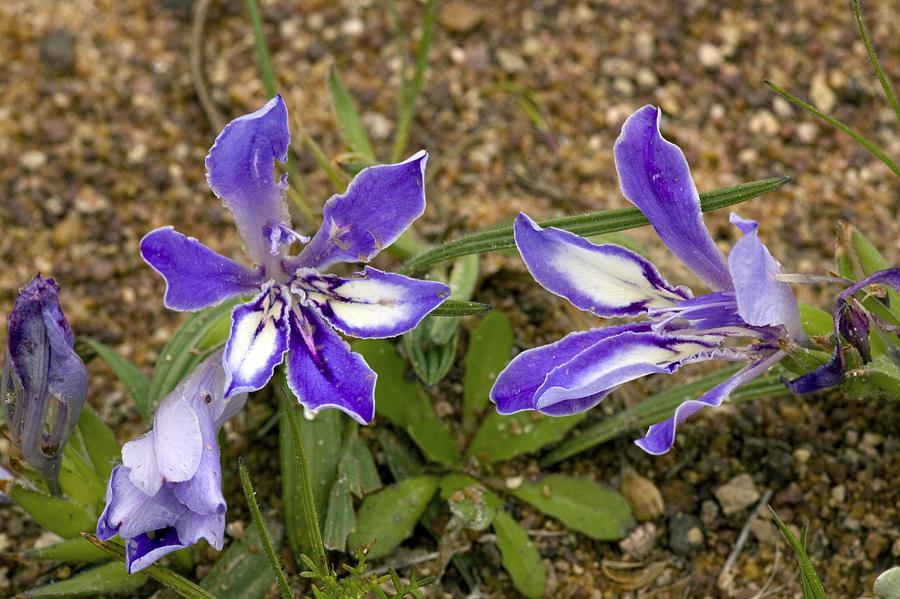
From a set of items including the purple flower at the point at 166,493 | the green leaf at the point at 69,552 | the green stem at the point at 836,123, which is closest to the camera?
the purple flower at the point at 166,493

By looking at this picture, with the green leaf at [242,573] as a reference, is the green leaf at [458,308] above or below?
above

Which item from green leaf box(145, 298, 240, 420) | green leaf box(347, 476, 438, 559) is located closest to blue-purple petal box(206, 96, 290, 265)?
green leaf box(145, 298, 240, 420)

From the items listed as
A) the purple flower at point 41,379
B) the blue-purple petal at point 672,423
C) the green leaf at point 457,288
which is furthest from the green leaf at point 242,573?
the blue-purple petal at point 672,423

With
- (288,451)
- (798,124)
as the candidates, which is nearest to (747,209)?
(798,124)

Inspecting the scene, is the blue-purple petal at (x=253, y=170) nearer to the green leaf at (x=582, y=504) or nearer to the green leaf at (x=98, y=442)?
the green leaf at (x=98, y=442)

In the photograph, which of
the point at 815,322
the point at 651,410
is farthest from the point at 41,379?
the point at 815,322

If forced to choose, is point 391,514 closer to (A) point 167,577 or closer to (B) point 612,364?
(A) point 167,577
